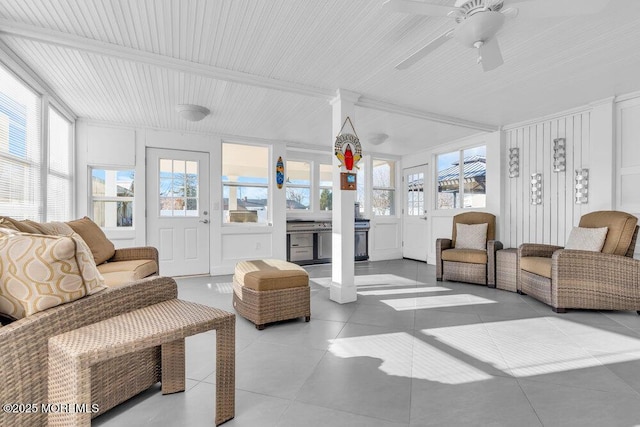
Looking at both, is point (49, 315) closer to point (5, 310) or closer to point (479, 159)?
point (5, 310)

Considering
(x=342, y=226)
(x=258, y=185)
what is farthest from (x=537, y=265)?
(x=258, y=185)

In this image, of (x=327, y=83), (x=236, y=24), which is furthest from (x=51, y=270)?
(x=327, y=83)

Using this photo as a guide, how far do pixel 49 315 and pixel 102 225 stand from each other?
416cm

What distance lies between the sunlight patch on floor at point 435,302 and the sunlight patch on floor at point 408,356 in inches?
31.5

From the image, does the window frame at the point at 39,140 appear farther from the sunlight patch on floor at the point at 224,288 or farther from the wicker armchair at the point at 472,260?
the wicker armchair at the point at 472,260

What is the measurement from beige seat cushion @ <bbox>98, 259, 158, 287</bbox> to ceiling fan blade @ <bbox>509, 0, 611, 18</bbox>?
122 inches

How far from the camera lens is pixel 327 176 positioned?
6.54 meters

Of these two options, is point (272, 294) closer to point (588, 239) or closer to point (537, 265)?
point (537, 265)

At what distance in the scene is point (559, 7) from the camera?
163 cm

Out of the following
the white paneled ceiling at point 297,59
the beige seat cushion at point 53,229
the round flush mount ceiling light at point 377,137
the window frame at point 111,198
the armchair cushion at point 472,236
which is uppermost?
the white paneled ceiling at point 297,59

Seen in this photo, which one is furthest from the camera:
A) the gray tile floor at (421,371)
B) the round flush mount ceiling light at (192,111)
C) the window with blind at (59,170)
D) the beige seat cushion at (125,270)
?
the round flush mount ceiling light at (192,111)

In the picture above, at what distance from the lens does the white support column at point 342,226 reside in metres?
3.38

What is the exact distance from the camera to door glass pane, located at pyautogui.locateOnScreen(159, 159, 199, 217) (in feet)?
16.0

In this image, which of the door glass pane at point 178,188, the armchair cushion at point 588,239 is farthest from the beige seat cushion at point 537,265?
the door glass pane at point 178,188
